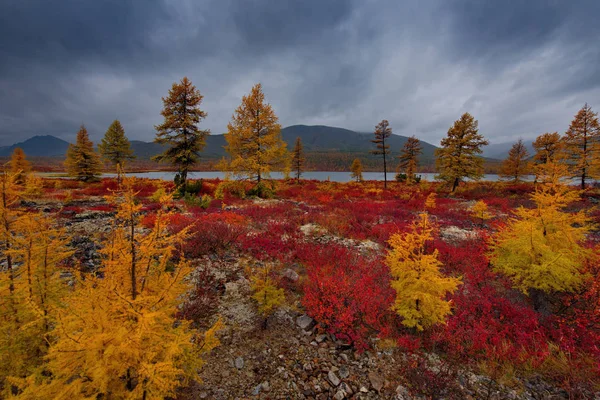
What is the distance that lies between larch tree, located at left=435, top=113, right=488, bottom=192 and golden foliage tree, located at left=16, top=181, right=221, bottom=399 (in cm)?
3214

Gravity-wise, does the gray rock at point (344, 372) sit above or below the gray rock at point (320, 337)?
below

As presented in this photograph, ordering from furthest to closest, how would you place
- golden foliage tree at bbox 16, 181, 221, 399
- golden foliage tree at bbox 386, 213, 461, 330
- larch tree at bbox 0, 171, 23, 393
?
golden foliage tree at bbox 386, 213, 461, 330, larch tree at bbox 0, 171, 23, 393, golden foliage tree at bbox 16, 181, 221, 399

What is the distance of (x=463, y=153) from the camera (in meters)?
28.0

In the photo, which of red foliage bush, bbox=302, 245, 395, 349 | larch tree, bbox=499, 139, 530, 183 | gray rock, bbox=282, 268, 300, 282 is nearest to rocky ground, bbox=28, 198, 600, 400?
red foliage bush, bbox=302, 245, 395, 349

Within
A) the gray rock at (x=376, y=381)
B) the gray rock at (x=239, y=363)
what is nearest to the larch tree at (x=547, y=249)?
the gray rock at (x=376, y=381)

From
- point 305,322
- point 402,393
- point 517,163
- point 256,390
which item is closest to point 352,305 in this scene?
point 305,322

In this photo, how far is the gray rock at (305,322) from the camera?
17.5 feet

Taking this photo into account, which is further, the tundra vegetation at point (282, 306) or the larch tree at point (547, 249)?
the larch tree at point (547, 249)

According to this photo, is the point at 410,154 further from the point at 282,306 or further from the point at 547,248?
the point at 282,306

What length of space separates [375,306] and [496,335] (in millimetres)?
2477

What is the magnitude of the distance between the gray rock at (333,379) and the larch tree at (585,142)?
33555 mm

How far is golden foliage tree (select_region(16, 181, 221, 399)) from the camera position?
2.32 m

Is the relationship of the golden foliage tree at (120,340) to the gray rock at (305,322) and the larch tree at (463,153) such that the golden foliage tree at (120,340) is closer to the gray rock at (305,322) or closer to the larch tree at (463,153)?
the gray rock at (305,322)

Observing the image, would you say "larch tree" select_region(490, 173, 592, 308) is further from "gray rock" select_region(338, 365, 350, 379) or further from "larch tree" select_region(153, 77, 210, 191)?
"larch tree" select_region(153, 77, 210, 191)
